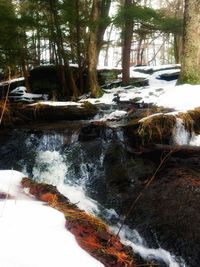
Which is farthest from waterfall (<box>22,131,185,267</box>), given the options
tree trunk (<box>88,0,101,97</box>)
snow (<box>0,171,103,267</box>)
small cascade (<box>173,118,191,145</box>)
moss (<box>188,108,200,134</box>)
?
tree trunk (<box>88,0,101,97</box>)

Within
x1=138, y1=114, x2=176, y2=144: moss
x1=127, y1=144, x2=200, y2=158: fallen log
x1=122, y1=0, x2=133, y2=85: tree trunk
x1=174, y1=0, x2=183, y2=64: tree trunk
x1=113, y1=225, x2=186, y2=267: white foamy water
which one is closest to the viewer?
x1=113, y1=225, x2=186, y2=267: white foamy water

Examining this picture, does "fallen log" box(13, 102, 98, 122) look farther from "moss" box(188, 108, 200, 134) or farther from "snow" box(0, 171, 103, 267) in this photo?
"snow" box(0, 171, 103, 267)

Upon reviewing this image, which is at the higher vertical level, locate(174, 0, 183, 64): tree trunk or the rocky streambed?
locate(174, 0, 183, 64): tree trunk

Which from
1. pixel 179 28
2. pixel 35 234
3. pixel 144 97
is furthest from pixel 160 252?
pixel 179 28

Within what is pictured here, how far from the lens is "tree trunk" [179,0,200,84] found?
30.3 ft

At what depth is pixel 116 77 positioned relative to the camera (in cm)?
1627

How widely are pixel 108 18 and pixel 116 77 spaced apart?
4.58 m

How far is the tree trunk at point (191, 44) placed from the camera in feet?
30.3

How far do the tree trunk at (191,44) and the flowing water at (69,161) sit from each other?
3.68 meters

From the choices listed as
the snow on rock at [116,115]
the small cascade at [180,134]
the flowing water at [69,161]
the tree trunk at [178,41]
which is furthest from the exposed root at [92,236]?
the tree trunk at [178,41]

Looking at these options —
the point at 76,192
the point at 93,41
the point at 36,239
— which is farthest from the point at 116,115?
the point at 36,239

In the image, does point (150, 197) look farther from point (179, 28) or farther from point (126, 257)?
point (179, 28)

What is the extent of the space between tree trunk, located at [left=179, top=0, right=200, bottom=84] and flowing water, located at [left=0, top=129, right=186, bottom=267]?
3.68 m

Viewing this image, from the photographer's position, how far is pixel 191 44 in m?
9.45
